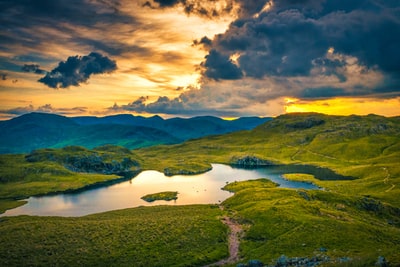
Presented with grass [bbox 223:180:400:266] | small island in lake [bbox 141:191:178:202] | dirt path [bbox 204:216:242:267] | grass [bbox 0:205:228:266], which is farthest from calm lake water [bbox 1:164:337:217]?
dirt path [bbox 204:216:242:267]

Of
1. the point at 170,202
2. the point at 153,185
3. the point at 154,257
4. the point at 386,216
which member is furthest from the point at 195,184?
the point at 154,257

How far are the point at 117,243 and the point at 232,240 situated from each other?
28947 mm

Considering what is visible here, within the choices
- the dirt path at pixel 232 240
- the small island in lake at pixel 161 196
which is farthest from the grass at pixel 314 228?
the small island in lake at pixel 161 196

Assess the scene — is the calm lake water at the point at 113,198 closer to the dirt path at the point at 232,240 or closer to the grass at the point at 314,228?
the grass at the point at 314,228

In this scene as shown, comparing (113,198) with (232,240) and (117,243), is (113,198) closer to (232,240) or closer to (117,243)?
(117,243)

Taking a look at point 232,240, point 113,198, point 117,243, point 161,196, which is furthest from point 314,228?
point 113,198

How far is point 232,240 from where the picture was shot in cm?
8044

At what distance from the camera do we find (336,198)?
113m

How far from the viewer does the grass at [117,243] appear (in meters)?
66.6

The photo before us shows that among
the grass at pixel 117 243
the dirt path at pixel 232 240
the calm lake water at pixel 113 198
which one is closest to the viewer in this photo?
the grass at pixel 117 243

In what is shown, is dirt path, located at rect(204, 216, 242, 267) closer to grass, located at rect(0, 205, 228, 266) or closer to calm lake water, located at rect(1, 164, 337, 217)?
grass, located at rect(0, 205, 228, 266)

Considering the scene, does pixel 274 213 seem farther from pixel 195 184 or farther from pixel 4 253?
pixel 195 184

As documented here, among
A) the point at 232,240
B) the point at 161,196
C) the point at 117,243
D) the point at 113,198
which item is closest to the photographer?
the point at 117,243

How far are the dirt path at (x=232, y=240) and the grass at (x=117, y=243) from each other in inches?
65.5
